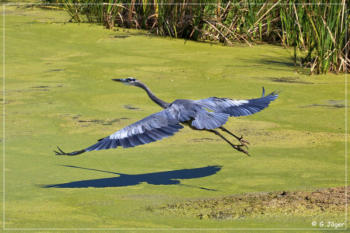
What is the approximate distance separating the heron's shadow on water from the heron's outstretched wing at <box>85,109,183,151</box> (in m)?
0.48

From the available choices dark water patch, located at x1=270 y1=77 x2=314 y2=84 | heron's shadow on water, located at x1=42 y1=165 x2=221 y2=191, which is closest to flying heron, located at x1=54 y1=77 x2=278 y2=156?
heron's shadow on water, located at x1=42 y1=165 x2=221 y2=191

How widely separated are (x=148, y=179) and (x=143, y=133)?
582mm

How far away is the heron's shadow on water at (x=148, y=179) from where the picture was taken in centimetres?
394

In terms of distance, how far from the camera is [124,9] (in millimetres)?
9445

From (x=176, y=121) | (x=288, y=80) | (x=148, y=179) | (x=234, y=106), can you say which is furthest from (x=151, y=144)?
(x=288, y=80)

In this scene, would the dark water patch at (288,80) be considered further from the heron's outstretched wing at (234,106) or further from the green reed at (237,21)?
the heron's outstretched wing at (234,106)

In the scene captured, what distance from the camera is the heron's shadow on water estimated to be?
394 centimetres

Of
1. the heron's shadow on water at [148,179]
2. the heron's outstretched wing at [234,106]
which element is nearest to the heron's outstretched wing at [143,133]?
the heron's outstretched wing at [234,106]

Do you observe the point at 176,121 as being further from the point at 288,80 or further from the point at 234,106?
the point at 288,80

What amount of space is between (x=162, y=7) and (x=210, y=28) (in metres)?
0.66

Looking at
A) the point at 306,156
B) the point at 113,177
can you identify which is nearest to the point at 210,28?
the point at 306,156

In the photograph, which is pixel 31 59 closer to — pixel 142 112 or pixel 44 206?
pixel 142 112

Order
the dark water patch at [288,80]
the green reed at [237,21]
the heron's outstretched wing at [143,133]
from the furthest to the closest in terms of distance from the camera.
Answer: the green reed at [237,21] < the dark water patch at [288,80] < the heron's outstretched wing at [143,133]

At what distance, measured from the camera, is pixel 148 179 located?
13.3 feet
